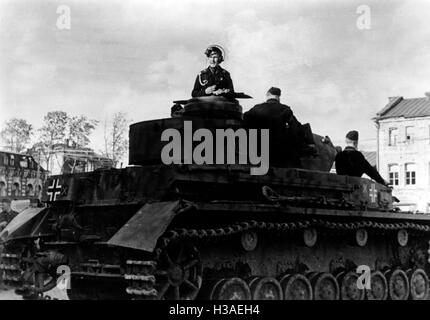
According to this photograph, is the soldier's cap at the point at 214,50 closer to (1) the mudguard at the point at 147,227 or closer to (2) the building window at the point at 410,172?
(1) the mudguard at the point at 147,227

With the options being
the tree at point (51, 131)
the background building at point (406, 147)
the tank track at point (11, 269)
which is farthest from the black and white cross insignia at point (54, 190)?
the background building at point (406, 147)

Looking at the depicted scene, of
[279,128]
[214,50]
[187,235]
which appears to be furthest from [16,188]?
[187,235]

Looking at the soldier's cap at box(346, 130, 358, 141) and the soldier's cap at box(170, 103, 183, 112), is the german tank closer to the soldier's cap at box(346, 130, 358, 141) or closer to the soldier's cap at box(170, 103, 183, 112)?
the soldier's cap at box(170, 103, 183, 112)

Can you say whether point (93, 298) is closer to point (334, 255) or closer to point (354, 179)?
point (334, 255)

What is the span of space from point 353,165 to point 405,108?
117 feet

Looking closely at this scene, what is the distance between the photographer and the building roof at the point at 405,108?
44.2 metres

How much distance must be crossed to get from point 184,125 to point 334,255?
3.60 meters

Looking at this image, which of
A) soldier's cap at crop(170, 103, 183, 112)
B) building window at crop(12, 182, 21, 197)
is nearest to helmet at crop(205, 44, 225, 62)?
soldier's cap at crop(170, 103, 183, 112)

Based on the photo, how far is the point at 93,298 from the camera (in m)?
10.4

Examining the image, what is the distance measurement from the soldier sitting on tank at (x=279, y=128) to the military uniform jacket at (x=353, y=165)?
66.3 inches

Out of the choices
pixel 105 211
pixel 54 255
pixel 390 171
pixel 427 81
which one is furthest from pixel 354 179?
pixel 390 171

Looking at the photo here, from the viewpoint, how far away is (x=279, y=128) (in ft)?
35.3
